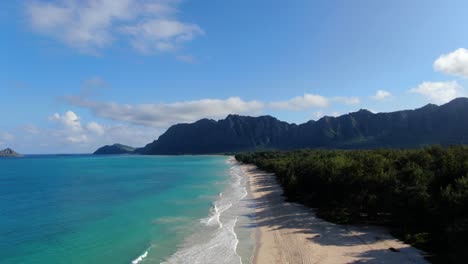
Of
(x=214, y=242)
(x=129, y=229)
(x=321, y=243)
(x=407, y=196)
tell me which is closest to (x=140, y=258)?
(x=214, y=242)

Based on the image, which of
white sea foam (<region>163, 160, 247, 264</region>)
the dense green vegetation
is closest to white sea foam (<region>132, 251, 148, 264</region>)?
white sea foam (<region>163, 160, 247, 264</region>)

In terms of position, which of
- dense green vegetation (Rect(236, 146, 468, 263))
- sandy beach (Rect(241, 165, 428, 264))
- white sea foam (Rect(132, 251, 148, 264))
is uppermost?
dense green vegetation (Rect(236, 146, 468, 263))

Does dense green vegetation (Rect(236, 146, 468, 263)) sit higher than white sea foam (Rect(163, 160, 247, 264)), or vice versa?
dense green vegetation (Rect(236, 146, 468, 263))

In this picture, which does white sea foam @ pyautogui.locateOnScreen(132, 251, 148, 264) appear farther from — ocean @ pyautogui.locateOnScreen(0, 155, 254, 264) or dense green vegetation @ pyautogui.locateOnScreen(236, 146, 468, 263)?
dense green vegetation @ pyautogui.locateOnScreen(236, 146, 468, 263)

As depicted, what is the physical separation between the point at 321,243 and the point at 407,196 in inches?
320

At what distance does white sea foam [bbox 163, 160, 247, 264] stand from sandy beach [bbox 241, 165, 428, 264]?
2.25 m

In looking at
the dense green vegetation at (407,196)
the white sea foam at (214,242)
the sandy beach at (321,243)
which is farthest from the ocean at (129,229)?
the dense green vegetation at (407,196)

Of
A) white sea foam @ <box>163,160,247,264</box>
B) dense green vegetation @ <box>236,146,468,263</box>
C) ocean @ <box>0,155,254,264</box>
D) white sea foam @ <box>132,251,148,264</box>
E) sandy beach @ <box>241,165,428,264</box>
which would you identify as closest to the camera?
dense green vegetation @ <box>236,146,468,263</box>

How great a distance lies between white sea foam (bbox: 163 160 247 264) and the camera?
2548 centimetres

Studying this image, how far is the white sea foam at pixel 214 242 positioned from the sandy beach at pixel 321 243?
2250mm

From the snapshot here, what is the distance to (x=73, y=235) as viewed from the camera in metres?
34.4

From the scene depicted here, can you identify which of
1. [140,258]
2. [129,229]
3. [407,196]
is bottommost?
[140,258]

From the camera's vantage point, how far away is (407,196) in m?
28.2

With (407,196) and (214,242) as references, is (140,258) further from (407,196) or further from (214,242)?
(407,196)
